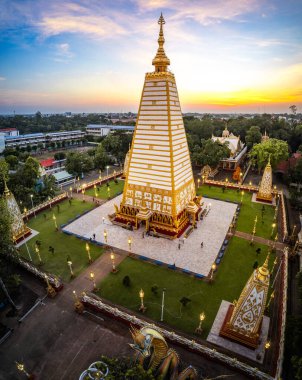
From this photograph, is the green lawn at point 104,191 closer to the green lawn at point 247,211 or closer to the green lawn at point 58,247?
the green lawn at point 58,247

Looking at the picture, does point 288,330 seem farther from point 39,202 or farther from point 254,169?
point 254,169

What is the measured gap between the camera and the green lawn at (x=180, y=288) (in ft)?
58.9

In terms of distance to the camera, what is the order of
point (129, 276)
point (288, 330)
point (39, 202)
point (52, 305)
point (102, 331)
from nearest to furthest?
point (288, 330) → point (102, 331) → point (52, 305) → point (129, 276) → point (39, 202)

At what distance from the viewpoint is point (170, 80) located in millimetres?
25875

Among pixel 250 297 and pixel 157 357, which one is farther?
pixel 250 297

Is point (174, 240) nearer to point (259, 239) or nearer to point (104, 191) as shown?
point (259, 239)

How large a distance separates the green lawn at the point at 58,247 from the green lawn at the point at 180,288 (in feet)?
13.3

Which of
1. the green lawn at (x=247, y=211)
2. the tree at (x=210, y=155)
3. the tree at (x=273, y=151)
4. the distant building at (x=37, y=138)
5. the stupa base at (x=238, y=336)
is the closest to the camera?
the stupa base at (x=238, y=336)

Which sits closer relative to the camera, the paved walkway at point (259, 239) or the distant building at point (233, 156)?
the paved walkway at point (259, 239)

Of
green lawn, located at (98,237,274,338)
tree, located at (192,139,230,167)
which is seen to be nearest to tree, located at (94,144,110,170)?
tree, located at (192,139,230,167)

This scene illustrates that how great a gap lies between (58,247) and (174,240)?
13.4m

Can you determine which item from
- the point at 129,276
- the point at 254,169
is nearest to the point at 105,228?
the point at 129,276

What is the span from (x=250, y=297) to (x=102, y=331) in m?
10.6

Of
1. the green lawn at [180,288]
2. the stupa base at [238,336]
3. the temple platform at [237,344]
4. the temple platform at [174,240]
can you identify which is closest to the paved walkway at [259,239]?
the temple platform at [174,240]
